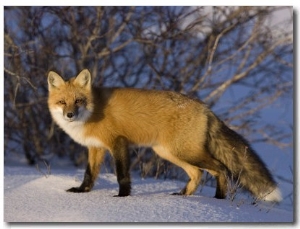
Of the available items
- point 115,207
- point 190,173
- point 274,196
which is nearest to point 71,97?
point 115,207

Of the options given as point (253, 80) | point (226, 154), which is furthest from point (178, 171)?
point (226, 154)

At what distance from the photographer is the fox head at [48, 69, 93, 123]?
13.3 feet

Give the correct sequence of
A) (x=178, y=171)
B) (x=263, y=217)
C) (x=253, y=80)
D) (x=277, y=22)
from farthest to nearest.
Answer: (x=253, y=80) < (x=178, y=171) < (x=277, y=22) < (x=263, y=217)

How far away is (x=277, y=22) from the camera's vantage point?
572 cm

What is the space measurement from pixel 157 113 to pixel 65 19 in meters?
2.33

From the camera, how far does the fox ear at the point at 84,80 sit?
415 cm

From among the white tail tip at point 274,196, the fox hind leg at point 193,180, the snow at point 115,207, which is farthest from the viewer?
the fox hind leg at point 193,180

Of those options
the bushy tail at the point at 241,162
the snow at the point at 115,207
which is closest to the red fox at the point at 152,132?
the bushy tail at the point at 241,162

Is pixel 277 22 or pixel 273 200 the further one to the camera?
pixel 277 22

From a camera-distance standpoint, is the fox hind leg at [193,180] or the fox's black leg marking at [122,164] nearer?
the fox's black leg marking at [122,164]

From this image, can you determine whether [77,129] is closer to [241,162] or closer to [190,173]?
[190,173]

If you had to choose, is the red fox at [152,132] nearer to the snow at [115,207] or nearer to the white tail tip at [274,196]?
the white tail tip at [274,196]

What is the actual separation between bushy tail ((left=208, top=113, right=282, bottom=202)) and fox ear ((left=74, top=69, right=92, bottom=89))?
3.07ft

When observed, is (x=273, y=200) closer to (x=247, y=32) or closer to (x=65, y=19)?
(x=247, y=32)
